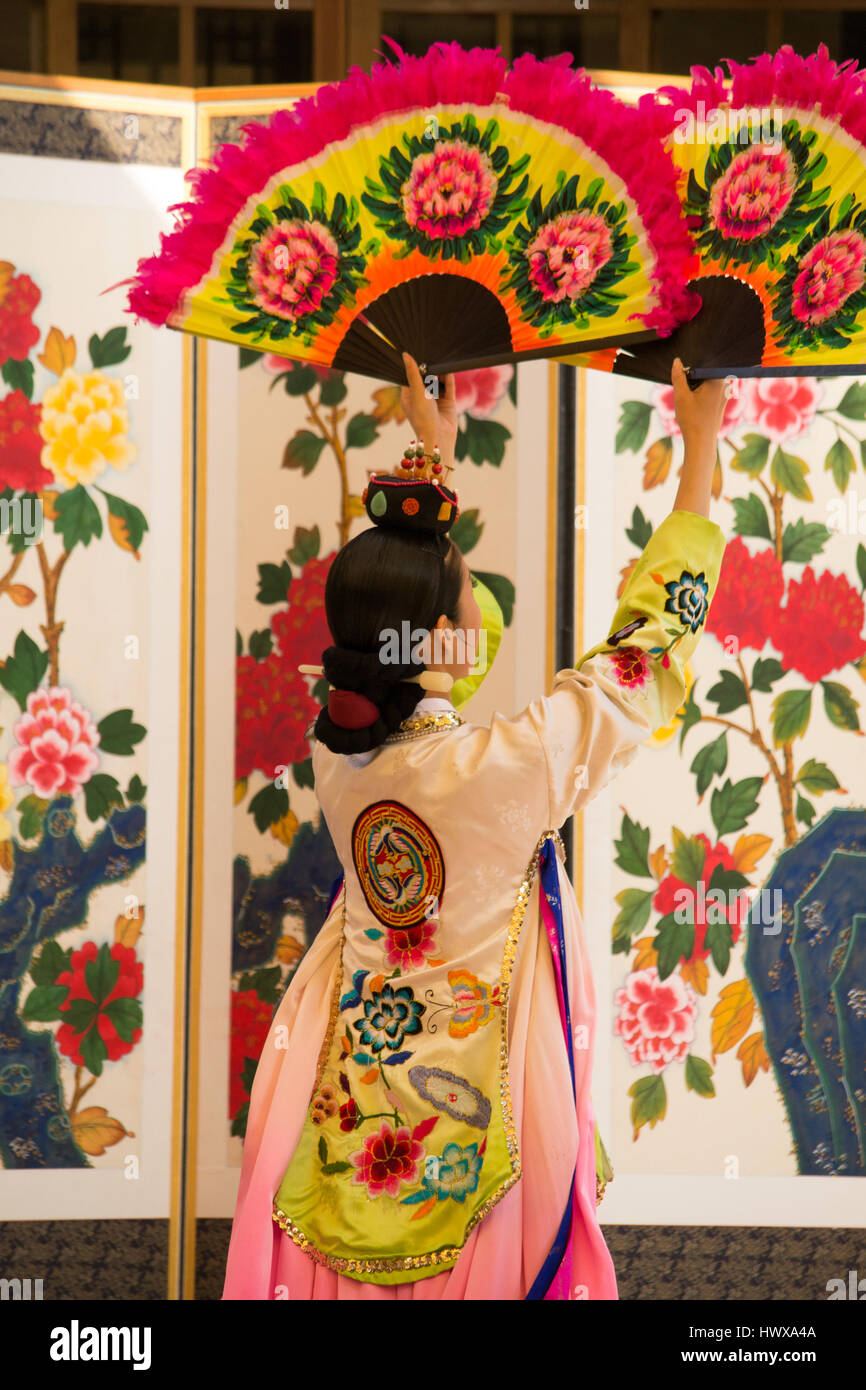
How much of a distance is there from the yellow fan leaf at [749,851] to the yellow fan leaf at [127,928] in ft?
4.05

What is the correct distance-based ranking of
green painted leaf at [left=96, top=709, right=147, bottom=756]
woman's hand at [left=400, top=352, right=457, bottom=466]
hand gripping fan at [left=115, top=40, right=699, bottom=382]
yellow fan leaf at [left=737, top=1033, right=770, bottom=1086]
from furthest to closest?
green painted leaf at [left=96, top=709, right=147, bottom=756]
yellow fan leaf at [left=737, top=1033, right=770, bottom=1086]
woman's hand at [left=400, top=352, right=457, bottom=466]
hand gripping fan at [left=115, top=40, right=699, bottom=382]

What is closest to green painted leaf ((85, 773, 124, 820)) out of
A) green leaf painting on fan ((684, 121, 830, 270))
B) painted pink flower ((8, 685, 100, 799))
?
painted pink flower ((8, 685, 100, 799))

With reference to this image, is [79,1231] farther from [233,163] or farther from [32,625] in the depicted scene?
[233,163]

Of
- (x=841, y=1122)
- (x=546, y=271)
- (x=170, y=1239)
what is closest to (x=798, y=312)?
(x=546, y=271)

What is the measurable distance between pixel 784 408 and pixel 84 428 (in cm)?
145

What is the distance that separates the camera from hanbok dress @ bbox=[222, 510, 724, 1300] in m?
1.61

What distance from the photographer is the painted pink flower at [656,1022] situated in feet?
8.80

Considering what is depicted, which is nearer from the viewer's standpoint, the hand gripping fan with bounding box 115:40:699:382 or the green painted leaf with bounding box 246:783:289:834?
the hand gripping fan with bounding box 115:40:699:382

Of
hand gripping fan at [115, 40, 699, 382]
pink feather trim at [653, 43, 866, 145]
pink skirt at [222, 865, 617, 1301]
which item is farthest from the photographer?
hand gripping fan at [115, 40, 699, 382]

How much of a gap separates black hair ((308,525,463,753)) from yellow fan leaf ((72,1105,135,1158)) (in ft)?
4.64

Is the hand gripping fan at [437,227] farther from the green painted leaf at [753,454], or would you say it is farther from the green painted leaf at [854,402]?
the green painted leaf at [854,402]

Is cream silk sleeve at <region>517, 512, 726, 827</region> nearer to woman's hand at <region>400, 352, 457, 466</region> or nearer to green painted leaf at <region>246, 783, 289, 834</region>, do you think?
woman's hand at <region>400, 352, 457, 466</region>

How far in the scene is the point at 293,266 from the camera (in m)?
2.03

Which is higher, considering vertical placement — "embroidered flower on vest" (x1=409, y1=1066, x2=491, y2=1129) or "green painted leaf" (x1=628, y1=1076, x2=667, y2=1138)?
"embroidered flower on vest" (x1=409, y1=1066, x2=491, y2=1129)
